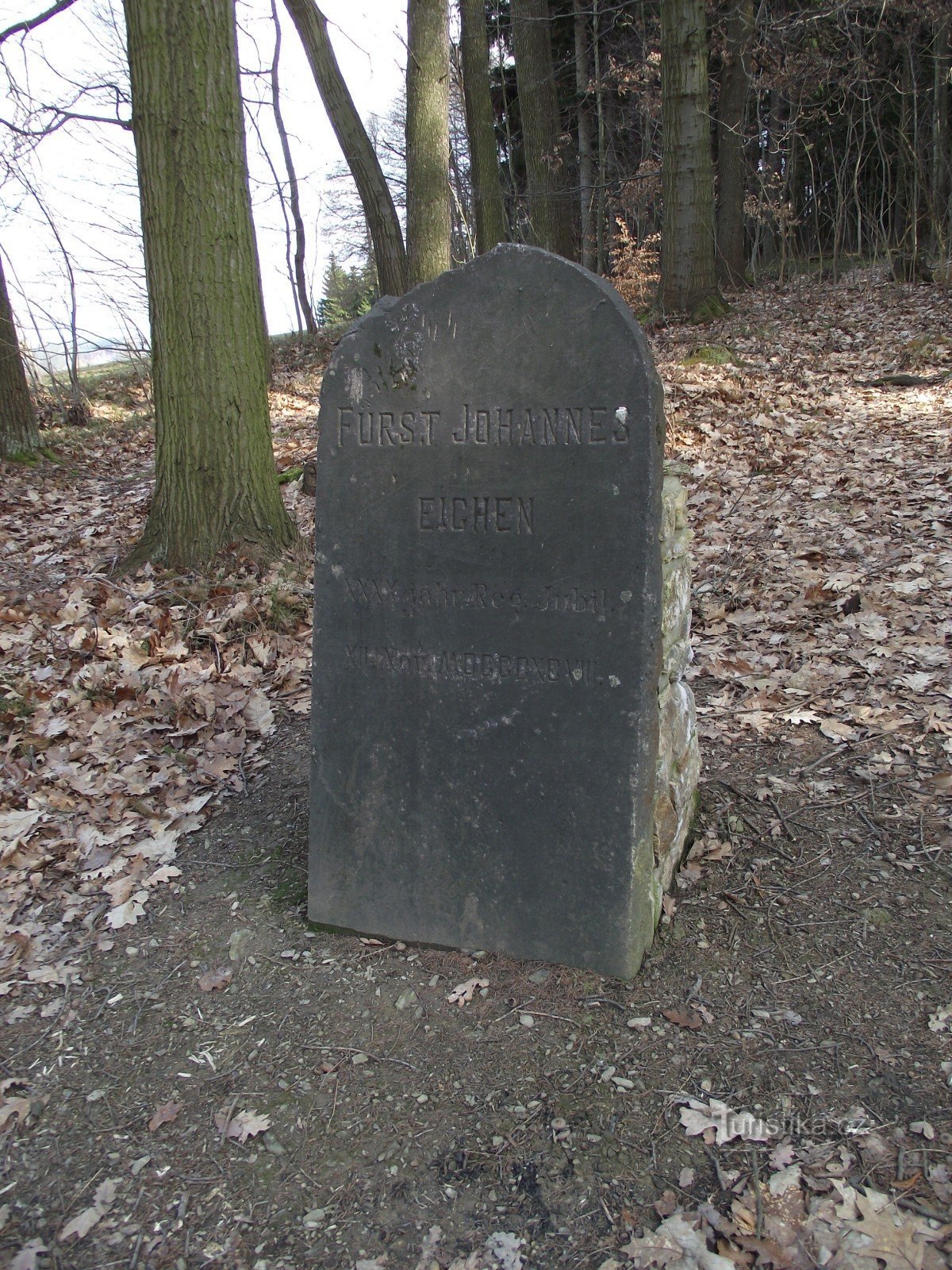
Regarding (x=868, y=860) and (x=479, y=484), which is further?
(x=868, y=860)

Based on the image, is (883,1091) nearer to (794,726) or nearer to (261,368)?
(794,726)

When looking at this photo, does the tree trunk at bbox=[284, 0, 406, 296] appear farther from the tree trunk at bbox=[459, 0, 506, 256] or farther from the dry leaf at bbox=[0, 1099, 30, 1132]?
the dry leaf at bbox=[0, 1099, 30, 1132]

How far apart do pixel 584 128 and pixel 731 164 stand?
4353 mm

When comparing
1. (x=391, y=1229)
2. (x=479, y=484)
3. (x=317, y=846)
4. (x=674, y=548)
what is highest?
(x=479, y=484)

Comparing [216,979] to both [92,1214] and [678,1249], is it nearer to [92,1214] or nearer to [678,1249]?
[92,1214]

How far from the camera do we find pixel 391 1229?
207 cm

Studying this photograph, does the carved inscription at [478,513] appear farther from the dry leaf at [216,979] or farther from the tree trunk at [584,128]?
the tree trunk at [584,128]

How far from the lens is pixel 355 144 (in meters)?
11.1

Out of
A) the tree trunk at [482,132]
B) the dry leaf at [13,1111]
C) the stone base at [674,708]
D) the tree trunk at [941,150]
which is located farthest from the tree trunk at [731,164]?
the dry leaf at [13,1111]

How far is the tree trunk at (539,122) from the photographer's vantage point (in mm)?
14008

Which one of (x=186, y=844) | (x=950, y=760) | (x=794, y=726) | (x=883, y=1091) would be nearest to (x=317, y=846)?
(x=186, y=844)

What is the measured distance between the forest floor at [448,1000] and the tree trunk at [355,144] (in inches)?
308

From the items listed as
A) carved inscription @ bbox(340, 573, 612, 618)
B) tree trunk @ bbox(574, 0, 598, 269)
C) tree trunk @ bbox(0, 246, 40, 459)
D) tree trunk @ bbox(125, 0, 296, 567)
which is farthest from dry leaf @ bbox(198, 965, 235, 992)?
tree trunk @ bbox(574, 0, 598, 269)

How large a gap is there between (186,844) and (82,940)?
57 centimetres
